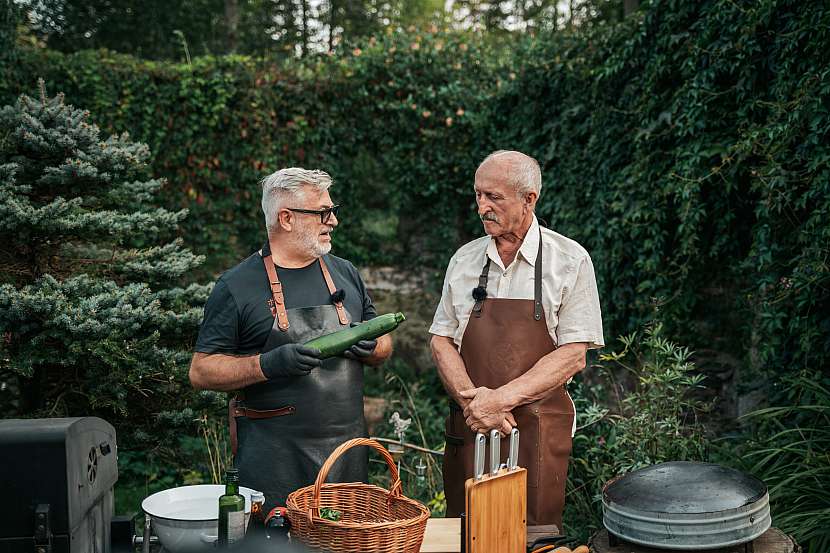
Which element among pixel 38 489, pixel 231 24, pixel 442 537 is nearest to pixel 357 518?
pixel 442 537

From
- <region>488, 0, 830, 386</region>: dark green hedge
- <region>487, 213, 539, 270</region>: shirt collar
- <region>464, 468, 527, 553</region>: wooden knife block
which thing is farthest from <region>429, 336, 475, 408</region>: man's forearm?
<region>488, 0, 830, 386</region>: dark green hedge

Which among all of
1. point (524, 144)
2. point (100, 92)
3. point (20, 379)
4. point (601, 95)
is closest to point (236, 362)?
point (20, 379)

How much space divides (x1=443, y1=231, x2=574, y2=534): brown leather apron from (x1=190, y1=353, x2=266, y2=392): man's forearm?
2.80 feet

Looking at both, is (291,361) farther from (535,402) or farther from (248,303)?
(535,402)

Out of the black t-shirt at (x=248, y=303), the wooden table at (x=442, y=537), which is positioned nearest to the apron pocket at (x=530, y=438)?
the wooden table at (x=442, y=537)

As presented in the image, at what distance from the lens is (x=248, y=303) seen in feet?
9.95

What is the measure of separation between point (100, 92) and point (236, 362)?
5.56 meters

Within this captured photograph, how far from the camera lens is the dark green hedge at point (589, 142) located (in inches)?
163

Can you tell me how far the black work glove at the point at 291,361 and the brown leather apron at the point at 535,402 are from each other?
70cm

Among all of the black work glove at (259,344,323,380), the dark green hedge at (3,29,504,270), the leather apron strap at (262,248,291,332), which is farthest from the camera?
the dark green hedge at (3,29,504,270)

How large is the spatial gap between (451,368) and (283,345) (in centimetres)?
70

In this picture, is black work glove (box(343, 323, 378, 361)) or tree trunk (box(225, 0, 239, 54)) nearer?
black work glove (box(343, 323, 378, 361))

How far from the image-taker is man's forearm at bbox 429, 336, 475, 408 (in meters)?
3.10

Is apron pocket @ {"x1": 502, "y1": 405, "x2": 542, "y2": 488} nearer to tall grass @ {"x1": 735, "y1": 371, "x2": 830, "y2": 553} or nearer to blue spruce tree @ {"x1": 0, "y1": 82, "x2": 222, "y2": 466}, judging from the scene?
tall grass @ {"x1": 735, "y1": 371, "x2": 830, "y2": 553}
